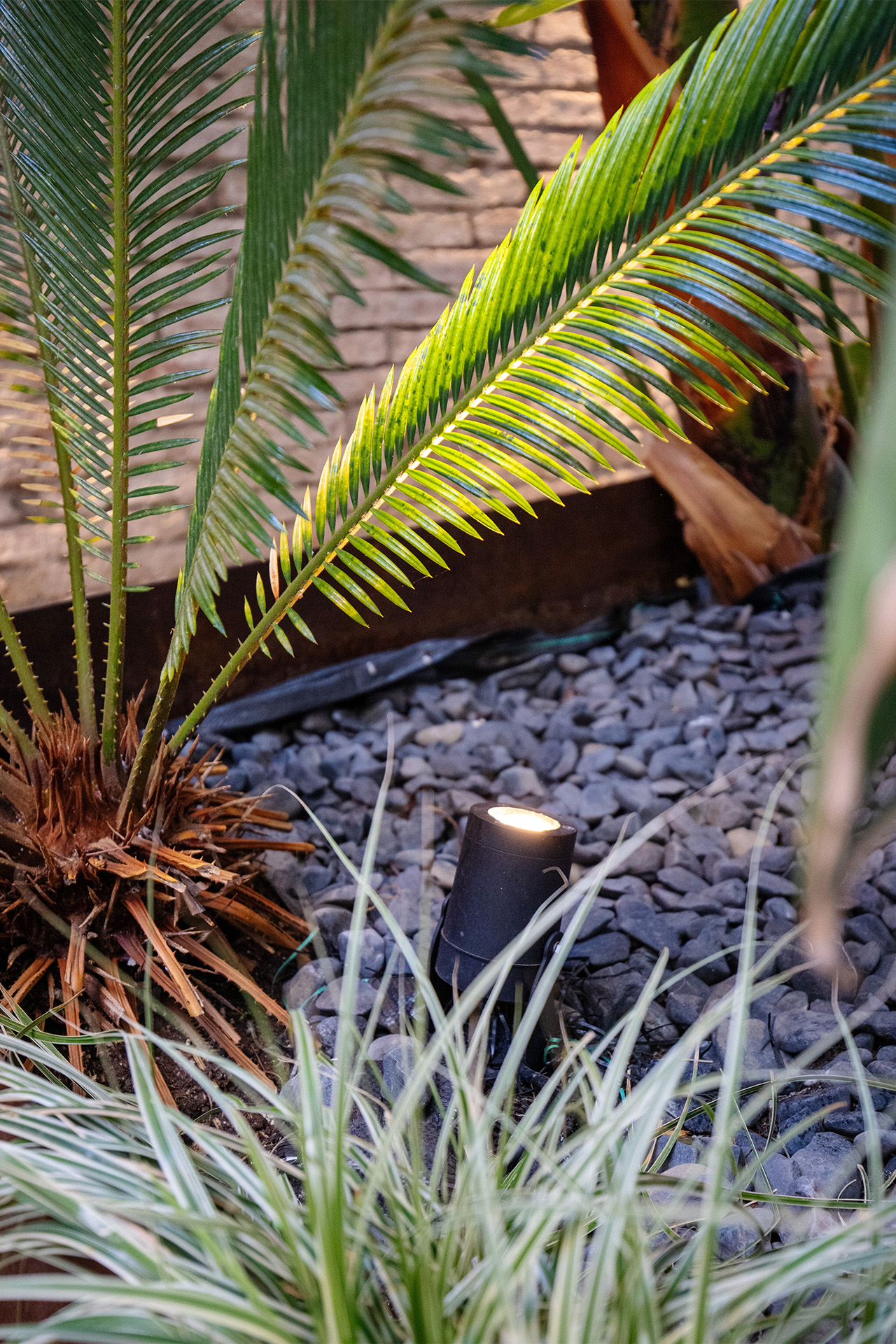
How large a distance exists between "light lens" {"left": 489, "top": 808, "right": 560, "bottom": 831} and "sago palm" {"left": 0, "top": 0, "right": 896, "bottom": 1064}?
0.29 m

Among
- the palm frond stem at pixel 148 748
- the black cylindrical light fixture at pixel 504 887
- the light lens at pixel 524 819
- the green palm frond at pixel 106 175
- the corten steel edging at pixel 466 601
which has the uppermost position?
the green palm frond at pixel 106 175

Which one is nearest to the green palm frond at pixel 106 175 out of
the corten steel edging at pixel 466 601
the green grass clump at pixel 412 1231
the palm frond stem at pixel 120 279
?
the palm frond stem at pixel 120 279

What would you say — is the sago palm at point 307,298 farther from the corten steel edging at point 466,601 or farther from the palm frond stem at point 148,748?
the corten steel edging at point 466,601

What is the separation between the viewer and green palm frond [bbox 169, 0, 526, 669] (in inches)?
25.2

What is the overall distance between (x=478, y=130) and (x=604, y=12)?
35 cm

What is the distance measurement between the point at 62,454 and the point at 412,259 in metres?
1.16

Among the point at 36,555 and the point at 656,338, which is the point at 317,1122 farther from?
the point at 36,555

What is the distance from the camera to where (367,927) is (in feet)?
4.18

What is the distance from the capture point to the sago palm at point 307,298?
0.80 meters

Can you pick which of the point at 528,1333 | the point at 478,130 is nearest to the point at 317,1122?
the point at 528,1333

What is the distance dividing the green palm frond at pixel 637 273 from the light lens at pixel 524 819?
0.29 meters

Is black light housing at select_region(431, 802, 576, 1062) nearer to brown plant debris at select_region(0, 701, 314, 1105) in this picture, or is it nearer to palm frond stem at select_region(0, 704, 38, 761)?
brown plant debris at select_region(0, 701, 314, 1105)

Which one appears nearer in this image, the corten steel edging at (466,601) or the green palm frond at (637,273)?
the green palm frond at (637,273)

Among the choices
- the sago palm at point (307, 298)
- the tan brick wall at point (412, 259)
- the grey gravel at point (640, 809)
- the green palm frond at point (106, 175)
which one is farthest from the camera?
the tan brick wall at point (412, 259)
